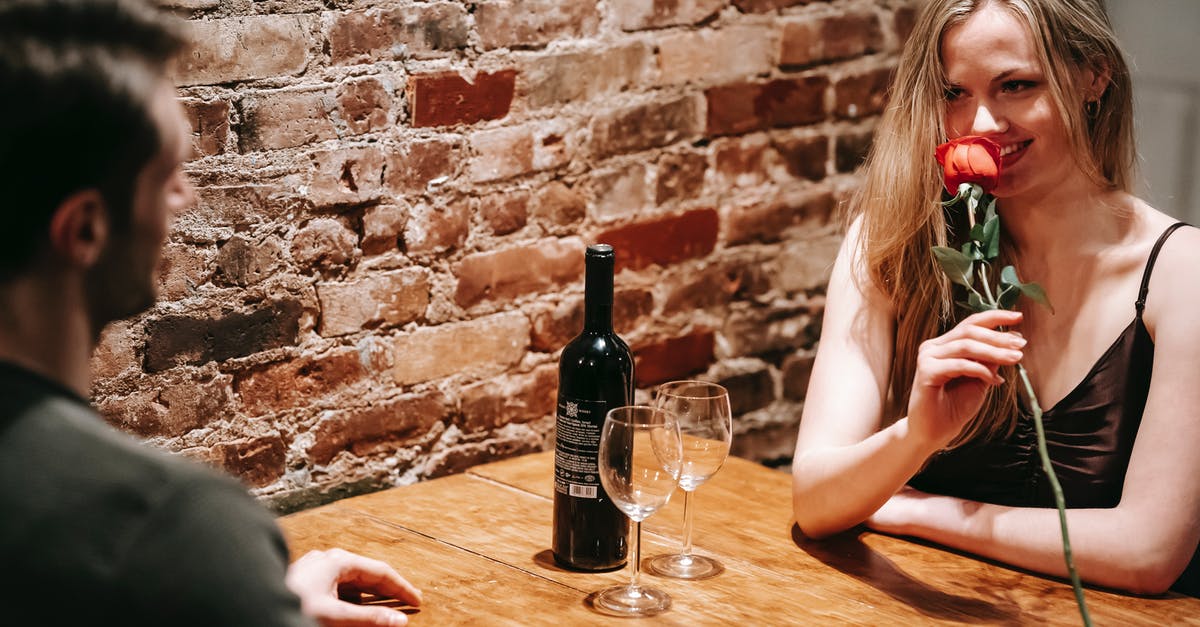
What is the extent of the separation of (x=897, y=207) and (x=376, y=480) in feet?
2.98

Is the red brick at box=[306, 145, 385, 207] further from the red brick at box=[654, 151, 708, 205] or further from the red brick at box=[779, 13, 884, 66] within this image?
the red brick at box=[779, 13, 884, 66]

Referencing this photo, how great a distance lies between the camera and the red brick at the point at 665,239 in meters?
2.18

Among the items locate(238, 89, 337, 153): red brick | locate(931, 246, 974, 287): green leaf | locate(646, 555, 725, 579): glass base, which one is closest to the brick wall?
locate(238, 89, 337, 153): red brick

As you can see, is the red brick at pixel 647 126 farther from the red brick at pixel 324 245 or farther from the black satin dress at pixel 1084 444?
the black satin dress at pixel 1084 444

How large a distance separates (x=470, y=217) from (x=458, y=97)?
0.19 m

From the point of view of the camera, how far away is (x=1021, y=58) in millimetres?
1601

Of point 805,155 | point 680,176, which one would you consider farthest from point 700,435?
point 805,155

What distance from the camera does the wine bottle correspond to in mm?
1408

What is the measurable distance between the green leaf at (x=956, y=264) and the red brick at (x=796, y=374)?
1.12m

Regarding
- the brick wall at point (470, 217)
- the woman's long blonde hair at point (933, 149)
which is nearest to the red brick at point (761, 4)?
the brick wall at point (470, 217)

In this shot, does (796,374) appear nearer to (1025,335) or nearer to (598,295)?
(1025,335)

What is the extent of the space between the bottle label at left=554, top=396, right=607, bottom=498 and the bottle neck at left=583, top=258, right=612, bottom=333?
0.31 feet

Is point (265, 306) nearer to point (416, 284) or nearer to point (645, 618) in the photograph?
point (416, 284)

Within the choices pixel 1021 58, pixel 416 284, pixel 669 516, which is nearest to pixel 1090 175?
pixel 1021 58
